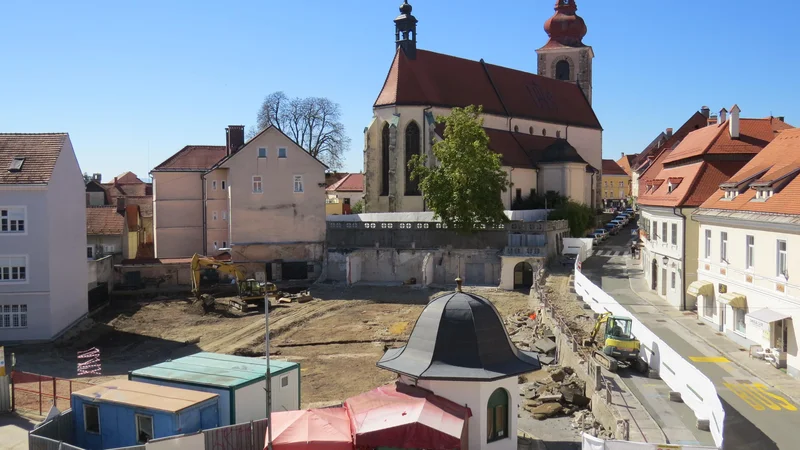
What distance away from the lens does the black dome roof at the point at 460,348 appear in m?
16.2

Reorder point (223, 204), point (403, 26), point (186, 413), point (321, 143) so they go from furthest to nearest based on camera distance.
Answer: point (321, 143) → point (403, 26) → point (223, 204) → point (186, 413)

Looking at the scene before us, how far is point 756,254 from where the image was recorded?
86.1 feet

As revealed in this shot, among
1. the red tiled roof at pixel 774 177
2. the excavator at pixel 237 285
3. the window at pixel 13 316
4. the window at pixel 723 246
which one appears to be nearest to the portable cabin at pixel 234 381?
the window at pixel 13 316

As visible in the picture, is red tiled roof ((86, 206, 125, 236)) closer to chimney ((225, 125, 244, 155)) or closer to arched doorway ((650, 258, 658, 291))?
chimney ((225, 125, 244, 155))

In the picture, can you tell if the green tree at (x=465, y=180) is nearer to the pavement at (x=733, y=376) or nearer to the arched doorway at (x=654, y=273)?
the pavement at (x=733, y=376)

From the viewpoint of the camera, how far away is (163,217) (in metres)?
53.6

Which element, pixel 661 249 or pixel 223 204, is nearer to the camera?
pixel 661 249

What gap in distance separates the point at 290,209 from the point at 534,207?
71.4ft

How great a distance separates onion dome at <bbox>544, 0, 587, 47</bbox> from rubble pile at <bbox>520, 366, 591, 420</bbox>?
6064cm

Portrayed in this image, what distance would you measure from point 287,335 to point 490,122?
34.6 meters

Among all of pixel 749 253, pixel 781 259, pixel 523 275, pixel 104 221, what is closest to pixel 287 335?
pixel 523 275

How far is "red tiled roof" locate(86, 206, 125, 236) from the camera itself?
172 feet

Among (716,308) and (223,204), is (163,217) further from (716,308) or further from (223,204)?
(716,308)

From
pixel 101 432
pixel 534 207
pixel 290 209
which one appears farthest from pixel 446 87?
pixel 101 432
